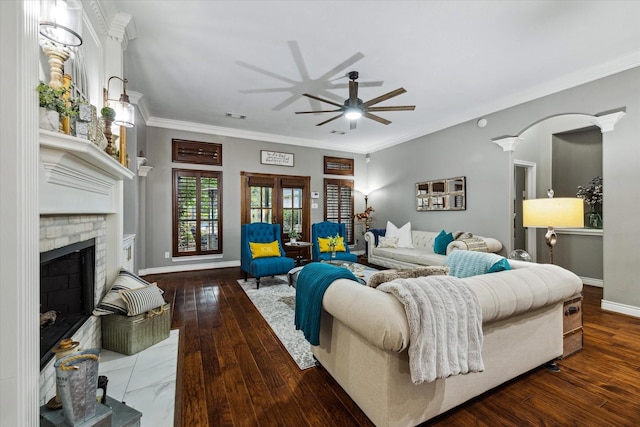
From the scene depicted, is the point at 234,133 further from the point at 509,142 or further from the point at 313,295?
the point at 509,142

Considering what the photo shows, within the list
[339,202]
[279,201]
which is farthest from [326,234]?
[339,202]

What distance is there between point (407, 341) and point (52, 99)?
Result: 1.97 m

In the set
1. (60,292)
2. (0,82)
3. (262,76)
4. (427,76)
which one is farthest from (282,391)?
(427,76)

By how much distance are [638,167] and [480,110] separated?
7.00ft

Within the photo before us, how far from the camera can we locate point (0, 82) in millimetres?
928

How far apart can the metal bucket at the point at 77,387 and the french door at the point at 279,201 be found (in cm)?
477

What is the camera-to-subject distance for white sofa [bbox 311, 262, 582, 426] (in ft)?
4.46

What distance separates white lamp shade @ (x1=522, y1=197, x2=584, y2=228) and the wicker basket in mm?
3687

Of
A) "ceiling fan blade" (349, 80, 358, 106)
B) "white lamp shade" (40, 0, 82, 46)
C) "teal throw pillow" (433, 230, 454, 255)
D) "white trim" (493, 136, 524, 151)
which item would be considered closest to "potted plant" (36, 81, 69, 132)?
"white lamp shade" (40, 0, 82, 46)

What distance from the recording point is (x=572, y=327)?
2.26 meters

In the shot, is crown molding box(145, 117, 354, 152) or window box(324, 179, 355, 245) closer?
crown molding box(145, 117, 354, 152)

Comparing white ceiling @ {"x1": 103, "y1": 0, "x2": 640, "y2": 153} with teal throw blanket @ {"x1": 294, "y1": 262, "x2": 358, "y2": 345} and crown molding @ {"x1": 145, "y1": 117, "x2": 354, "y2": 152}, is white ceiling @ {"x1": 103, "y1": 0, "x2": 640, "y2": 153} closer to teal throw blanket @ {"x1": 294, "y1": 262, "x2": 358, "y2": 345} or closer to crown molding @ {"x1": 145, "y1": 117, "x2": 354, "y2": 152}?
crown molding @ {"x1": 145, "y1": 117, "x2": 354, "y2": 152}

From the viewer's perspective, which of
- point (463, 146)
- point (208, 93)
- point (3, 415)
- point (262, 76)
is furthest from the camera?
point (463, 146)

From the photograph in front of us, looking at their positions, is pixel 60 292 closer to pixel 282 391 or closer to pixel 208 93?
pixel 282 391
